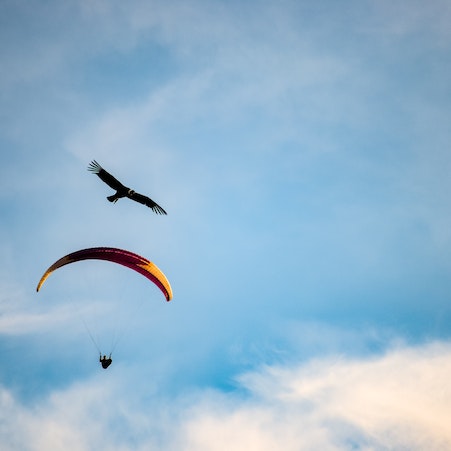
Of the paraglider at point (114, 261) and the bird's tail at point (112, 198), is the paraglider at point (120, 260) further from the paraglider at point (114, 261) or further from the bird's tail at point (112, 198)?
the bird's tail at point (112, 198)

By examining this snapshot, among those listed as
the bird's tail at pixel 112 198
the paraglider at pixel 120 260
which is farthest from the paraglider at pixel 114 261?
the bird's tail at pixel 112 198

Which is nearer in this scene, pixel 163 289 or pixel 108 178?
Result: pixel 108 178

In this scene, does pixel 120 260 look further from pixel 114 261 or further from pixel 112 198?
pixel 112 198

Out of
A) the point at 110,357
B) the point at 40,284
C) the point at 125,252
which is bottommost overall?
the point at 110,357

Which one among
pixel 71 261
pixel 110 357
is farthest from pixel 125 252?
pixel 110 357

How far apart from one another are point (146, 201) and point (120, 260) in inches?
130

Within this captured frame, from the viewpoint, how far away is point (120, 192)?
26172 millimetres

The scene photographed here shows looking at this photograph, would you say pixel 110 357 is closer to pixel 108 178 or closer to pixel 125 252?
pixel 125 252

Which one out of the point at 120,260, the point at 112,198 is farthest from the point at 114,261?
the point at 112,198

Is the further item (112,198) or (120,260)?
(120,260)

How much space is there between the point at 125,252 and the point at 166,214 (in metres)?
3.26

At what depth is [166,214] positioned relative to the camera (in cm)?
2605

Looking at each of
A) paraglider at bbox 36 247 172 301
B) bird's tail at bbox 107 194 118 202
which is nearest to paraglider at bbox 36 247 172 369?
paraglider at bbox 36 247 172 301

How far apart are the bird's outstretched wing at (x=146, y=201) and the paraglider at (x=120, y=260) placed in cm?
272
